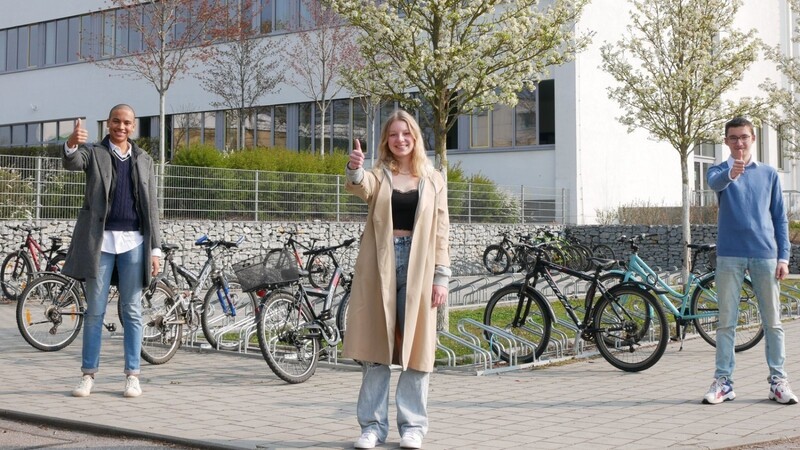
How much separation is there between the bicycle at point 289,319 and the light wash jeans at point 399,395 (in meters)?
2.39

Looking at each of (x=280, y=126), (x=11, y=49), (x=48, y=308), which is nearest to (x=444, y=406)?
(x=48, y=308)

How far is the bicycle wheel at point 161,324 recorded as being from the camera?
30.6 ft

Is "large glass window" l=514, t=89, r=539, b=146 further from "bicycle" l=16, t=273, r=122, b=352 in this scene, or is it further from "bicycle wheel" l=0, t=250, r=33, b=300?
"bicycle" l=16, t=273, r=122, b=352

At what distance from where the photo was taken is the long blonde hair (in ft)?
19.1

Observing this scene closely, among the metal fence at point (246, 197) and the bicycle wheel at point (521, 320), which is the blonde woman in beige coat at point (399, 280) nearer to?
the bicycle wheel at point (521, 320)

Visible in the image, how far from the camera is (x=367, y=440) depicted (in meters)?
5.66

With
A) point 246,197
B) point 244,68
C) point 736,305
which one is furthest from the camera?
point 244,68

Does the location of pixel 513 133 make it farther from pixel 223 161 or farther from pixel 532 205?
pixel 223 161

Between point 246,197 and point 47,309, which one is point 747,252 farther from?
point 246,197

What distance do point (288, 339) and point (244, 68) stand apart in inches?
936

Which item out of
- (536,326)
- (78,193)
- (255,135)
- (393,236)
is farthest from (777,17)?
(393,236)

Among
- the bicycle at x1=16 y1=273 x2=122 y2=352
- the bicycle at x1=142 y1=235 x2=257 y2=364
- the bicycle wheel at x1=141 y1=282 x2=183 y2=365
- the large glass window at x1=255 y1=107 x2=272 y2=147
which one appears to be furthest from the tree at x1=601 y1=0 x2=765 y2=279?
the large glass window at x1=255 y1=107 x2=272 y2=147

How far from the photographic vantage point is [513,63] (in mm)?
11641

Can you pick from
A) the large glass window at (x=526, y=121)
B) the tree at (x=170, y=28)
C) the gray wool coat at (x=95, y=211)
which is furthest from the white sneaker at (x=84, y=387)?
the large glass window at (x=526, y=121)
